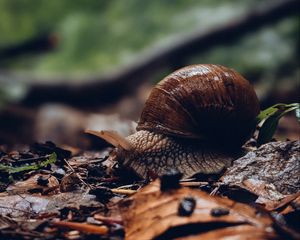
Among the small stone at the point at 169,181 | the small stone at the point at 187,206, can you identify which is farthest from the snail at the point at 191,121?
the small stone at the point at 187,206

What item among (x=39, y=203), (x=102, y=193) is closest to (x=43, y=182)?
(x=39, y=203)

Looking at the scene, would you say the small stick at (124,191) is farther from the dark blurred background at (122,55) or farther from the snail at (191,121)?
the dark blurred background at (122,55)

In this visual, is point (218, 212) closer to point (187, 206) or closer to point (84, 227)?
point (187, 206)

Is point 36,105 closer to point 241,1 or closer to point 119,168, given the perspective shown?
point 241,1

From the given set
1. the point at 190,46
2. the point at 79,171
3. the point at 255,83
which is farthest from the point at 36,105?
the point at 79,171

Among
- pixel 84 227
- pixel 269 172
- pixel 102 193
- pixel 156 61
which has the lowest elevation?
pixel 84 227

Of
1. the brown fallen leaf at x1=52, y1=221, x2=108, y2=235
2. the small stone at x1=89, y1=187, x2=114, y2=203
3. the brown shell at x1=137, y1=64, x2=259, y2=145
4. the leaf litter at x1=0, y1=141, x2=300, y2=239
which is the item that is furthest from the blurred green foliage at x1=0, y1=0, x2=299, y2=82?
the brown fallen leaf at x1=52, y1=221, x2=108, y2=235
